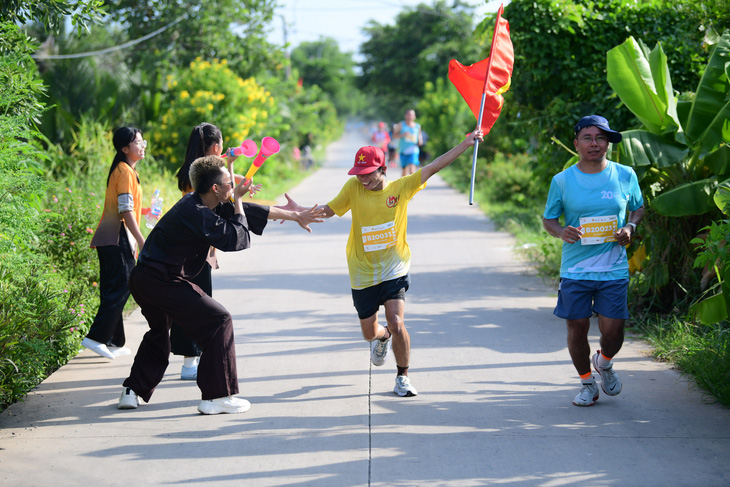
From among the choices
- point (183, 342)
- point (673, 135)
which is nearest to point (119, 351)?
point (183, 342)

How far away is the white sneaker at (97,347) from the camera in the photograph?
660cm

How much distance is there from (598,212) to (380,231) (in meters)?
1.42

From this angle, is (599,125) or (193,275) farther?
(193,275)

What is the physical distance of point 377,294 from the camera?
19.0 ft

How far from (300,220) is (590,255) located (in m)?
1.98

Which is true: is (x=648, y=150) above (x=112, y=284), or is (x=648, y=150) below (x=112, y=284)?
above

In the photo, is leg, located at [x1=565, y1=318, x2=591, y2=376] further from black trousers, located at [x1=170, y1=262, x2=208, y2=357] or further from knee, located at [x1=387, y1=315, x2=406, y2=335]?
black trousers, located at [x1=170, y1=262, x2=208, y2=357]

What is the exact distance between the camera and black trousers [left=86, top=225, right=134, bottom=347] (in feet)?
21.5

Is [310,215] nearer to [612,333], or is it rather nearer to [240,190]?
[240,190]

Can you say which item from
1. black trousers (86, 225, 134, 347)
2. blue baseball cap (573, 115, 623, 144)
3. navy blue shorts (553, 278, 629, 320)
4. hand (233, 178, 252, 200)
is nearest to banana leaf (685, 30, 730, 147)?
blue baseball cap (573, 115, 623, 144)

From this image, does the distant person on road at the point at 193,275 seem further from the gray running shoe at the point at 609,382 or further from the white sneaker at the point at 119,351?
the gray running shoe at the point at 609,382

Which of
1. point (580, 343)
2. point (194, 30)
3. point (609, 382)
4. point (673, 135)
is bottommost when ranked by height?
point (609, 382)

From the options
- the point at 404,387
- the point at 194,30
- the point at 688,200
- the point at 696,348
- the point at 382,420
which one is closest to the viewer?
the point at 382,420

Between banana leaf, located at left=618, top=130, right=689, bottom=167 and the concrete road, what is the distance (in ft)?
5.03
